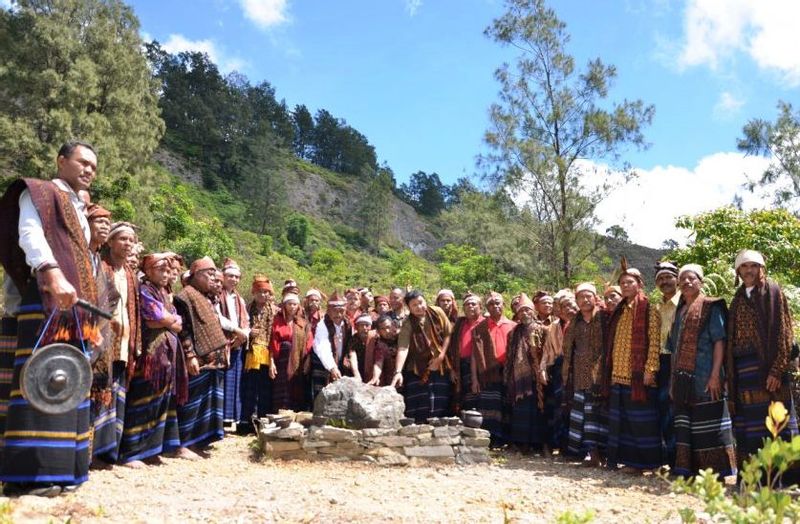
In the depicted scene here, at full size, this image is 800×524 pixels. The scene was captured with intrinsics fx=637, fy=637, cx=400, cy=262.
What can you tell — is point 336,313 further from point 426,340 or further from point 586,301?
point 586,301

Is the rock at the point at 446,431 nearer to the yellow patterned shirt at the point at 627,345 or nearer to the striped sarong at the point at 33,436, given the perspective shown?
the yellow patterned shirt at the point at 627,345

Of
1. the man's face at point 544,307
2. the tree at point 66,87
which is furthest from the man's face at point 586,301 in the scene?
the tree at point 66,87

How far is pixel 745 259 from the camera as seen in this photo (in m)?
5.10

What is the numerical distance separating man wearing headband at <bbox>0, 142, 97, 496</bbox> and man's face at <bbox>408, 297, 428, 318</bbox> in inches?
156

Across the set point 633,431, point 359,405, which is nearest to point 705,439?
point 633,431

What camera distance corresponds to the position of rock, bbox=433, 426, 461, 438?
6199 mm

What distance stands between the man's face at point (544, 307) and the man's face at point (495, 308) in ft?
1.94

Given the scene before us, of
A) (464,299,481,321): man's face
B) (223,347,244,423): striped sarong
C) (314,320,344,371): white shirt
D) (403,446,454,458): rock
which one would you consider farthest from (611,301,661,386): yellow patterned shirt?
(223,347,244,423): striped sarong

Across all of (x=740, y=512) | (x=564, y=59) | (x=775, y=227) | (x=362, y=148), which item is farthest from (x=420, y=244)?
(x=740, y=512)

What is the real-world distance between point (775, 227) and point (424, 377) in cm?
823

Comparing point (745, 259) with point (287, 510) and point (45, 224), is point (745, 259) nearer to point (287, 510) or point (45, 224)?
point (287, 510)

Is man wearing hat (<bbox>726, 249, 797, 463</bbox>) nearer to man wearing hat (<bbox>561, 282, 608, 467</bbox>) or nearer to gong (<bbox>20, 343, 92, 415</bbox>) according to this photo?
man wearing hat (<bbox>561, 282, 608, 467</bbox>)

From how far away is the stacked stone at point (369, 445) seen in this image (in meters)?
6.03

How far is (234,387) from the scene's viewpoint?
7129mm
